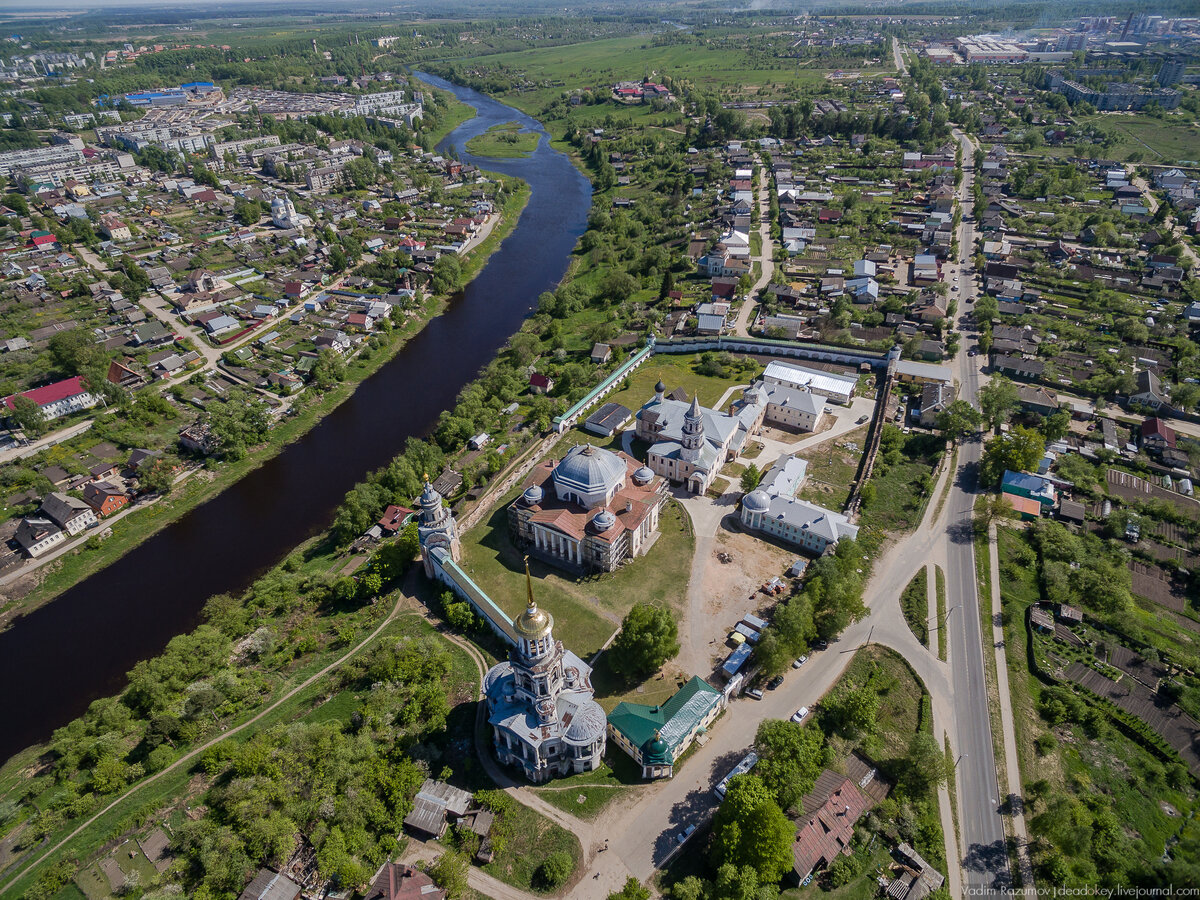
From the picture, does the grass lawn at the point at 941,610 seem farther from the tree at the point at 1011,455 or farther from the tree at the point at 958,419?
the tree at the point at 958,419

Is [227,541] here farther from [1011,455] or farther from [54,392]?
[1011,455]

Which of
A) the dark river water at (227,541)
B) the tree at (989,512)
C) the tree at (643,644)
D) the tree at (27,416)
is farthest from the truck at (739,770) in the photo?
the tree at (27,416)

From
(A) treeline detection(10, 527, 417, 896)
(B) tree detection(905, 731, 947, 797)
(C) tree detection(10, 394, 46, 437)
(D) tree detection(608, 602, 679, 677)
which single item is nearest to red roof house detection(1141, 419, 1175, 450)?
(B) tree detection(905, 731, 947, 797)

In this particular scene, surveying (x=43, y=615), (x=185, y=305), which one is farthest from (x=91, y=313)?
(x=43, y=615)

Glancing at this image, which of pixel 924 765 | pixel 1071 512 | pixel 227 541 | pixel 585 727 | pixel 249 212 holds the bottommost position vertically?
pixel 227 541

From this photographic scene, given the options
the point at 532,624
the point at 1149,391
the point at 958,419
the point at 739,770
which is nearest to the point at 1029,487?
the point at 958,419

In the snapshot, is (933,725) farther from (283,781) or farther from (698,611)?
(283,781)
